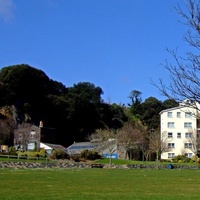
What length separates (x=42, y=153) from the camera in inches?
2517

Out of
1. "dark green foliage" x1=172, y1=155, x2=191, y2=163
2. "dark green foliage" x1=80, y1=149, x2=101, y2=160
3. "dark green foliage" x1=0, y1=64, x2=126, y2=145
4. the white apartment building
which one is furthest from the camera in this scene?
"dark green foliage" x1=0, y1=64, x2=126, y2=145

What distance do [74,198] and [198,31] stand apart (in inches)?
281

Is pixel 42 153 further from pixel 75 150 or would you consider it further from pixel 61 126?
pixel 61 126

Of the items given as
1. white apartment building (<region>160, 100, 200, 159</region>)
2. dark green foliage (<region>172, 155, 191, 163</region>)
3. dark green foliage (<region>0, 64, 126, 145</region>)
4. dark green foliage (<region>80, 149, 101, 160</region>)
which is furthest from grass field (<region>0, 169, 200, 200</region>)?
dark green foliage (<region>0, 64, 126, 145</region>)

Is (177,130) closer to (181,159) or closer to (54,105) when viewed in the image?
(181,159)

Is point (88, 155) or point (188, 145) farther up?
point (188, 145)

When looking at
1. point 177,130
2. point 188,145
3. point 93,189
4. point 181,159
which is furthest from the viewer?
point 177,130

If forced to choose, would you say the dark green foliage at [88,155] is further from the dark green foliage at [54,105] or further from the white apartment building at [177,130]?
the dark green foliage at [54,105]

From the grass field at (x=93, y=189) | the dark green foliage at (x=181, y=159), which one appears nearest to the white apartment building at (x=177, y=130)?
the dark green foliage at (x=181, y=159)

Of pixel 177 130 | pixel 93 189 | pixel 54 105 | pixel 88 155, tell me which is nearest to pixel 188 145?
pixel 177 130

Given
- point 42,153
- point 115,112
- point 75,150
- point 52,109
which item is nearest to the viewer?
point 42,153

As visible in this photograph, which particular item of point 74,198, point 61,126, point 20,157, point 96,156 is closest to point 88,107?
point 61,126

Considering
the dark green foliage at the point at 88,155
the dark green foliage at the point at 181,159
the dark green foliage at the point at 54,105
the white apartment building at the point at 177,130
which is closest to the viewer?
the dark green foliage at the point at 88,155

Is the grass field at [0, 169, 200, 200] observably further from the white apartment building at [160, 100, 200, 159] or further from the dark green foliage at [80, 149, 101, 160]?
the white apartment building at [160, 100, 200, 159]
